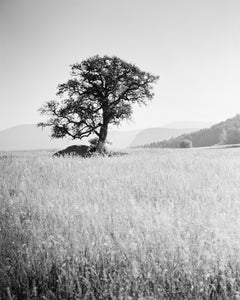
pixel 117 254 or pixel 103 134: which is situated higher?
pixel 103 134

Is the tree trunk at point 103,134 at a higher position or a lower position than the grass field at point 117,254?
higher

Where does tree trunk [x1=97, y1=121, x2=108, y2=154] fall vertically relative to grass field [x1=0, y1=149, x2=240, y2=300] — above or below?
above

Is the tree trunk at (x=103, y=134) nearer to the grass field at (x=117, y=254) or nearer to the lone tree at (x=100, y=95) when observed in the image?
the lone tree at (x=100, y=95)

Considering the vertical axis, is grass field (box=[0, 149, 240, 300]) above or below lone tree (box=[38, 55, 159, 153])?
below

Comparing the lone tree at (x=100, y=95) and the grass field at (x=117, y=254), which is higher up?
the lone tree at (x=100, y=95)

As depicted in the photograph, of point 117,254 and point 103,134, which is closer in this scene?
point 117,254

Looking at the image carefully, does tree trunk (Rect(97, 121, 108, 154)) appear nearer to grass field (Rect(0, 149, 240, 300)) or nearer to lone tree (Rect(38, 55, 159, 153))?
lone tree (Rect(38, 55, 159, 153))

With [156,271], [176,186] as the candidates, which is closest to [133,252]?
[156,271]

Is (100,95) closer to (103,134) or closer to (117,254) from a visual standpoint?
(103,134)

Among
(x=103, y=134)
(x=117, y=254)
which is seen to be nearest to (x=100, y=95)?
(x=103, y=134)

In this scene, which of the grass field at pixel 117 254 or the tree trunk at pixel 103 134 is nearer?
the grass field at pixel 117 254

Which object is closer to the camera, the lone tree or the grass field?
the grass field

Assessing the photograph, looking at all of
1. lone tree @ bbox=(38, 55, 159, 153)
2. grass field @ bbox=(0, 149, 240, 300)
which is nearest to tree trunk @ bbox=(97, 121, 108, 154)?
lone tree @ bbox=(38, 55, 159, 153)

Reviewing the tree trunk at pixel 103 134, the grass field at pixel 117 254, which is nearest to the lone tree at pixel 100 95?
the tree trunk at pixel 103 134
